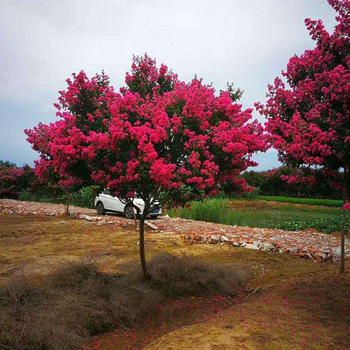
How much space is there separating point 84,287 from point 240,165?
289cm

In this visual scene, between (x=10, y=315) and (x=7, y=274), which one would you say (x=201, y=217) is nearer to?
(x=7, y=274)

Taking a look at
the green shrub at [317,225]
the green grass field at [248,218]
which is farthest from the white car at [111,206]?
the green shrub at [317,225]

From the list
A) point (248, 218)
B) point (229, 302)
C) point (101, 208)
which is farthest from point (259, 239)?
point (101, 208)

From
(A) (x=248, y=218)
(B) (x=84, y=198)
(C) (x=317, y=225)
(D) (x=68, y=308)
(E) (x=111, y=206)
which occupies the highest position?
(B) (x=84, y=198)

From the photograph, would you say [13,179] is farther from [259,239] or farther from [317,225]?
[259,239]

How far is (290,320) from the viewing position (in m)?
4.12

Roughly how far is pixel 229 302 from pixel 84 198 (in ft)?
55.4

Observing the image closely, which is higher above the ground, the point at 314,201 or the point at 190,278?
the point at 314,201

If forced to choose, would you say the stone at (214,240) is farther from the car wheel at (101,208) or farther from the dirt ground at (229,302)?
the car wheel at (101,208)

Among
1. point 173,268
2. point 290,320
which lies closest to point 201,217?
point 173,268

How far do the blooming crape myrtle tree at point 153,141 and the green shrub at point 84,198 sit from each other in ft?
49.0

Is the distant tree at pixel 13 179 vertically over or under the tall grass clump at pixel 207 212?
over

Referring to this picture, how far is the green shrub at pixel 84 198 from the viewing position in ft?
68.3

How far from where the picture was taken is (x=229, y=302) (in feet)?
18.2
